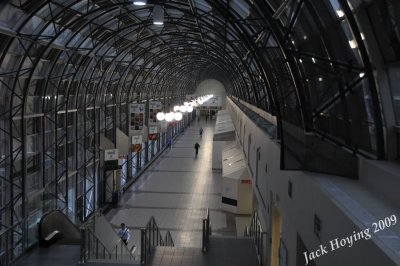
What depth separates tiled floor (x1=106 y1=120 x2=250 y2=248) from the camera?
78.2 ft

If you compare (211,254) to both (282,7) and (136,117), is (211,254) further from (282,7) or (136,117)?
(136,117)

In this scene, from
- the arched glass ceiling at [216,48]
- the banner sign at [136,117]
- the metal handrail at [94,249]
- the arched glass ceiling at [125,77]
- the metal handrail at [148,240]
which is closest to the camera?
the arched glass ceiling at [125,77]

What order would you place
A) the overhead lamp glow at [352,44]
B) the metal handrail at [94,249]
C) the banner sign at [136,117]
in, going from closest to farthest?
the overhead lamp glow at [352,44] → the metal handrail at [94,249] → the banner sign at [136,117]

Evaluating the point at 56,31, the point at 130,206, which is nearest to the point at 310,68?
the point at 56,31

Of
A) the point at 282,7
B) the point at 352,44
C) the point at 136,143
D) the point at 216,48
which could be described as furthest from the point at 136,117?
the point at 352,44

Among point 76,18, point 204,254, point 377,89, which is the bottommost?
point 204,254

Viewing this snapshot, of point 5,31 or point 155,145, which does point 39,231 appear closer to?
point 5,31

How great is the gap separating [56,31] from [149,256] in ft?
30.7

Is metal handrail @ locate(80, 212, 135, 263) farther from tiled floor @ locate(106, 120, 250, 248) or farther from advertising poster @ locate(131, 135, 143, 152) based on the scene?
advertising poster @ locate(131, 135, 143, 152)

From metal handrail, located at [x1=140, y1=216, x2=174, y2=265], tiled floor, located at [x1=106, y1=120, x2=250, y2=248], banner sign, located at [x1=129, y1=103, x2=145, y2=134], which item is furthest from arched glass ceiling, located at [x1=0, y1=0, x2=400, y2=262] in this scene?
metal handrail, located at [x1=140, y1=216, x2=174, y2=265]

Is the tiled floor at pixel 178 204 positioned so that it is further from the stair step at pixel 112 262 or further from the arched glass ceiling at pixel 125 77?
the stair step at pixel 112 262

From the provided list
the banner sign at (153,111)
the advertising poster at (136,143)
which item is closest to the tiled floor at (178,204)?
the advertising poster at (136,143)

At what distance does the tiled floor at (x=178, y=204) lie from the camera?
23.8 m

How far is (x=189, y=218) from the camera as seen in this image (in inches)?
1009
